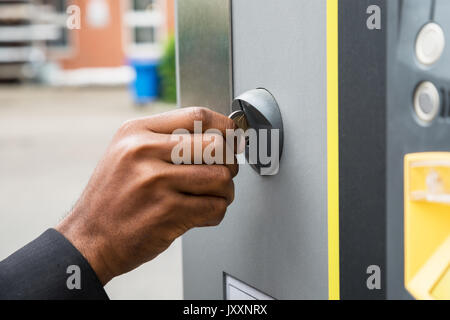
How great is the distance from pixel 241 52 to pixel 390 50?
0.26 m

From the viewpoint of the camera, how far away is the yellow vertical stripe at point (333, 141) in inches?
23.7

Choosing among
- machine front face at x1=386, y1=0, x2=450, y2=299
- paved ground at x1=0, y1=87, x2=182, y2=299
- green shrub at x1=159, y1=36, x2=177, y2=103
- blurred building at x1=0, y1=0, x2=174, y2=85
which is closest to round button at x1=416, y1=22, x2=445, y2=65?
machine front face at x1=386, y1=0, x2=450, y2=299

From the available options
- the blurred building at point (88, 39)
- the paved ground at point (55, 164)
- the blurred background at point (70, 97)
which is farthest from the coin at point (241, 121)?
the blurred building at point (88, 39)

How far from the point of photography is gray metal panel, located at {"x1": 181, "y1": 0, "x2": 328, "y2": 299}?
A: 0.64 m

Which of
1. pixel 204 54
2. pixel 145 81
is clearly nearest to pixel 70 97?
pixel 145 81

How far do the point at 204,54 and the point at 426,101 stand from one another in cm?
40

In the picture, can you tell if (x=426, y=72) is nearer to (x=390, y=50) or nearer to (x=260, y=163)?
(x=390, y=50)

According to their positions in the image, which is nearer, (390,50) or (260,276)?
(390,50)

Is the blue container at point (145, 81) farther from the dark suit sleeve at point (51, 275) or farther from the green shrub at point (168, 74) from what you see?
the dark suit sleeve at point (51, 275)

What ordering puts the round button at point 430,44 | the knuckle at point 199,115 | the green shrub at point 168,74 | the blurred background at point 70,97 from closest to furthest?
the round button at point 430,44, the knuckle at point 199,115, the blurred background at point 70,97, the green shrub at point 168,74

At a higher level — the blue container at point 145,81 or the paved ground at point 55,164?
the blue container at point 145,81

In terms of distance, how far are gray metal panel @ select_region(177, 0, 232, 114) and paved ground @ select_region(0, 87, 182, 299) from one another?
58cm

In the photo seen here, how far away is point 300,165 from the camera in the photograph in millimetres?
671
